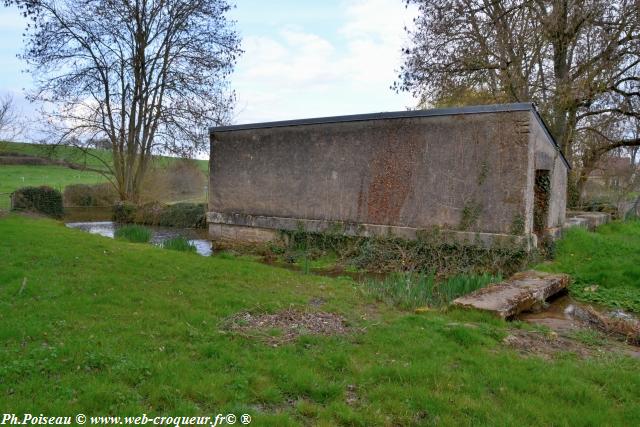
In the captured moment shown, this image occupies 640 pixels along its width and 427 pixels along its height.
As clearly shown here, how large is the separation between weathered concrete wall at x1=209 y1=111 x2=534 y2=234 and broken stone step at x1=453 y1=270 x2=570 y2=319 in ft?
5.17

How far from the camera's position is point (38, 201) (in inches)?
685

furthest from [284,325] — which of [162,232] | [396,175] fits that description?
[162,232]

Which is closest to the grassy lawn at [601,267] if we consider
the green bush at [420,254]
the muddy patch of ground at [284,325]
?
the green bush at [420,254]

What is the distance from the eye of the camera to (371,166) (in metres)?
10.4

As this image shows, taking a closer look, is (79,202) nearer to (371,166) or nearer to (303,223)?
(303,223)

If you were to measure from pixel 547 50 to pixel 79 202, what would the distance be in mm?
21174

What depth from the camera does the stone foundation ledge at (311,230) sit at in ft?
29.7

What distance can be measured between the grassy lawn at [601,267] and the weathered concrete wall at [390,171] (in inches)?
57.5

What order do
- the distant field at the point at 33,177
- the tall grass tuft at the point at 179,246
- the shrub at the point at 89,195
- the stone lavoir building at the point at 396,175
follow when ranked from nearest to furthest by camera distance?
the stone lavoir building at the point at 396,175
the tall grass tuft at the point at 179,246
the shrub at the point at 89,195
the distant field at the point at 33,177

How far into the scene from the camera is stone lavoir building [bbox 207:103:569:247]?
8.98m

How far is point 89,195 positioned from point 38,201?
604 centimetres

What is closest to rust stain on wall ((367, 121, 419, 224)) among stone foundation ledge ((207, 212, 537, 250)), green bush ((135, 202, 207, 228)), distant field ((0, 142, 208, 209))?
stone foundation ledge ((207, 212, 537, 250))

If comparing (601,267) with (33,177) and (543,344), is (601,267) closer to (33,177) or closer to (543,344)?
(543,344)

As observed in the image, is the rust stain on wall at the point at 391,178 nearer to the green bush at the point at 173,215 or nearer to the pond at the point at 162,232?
the pond at the point at 162,232
